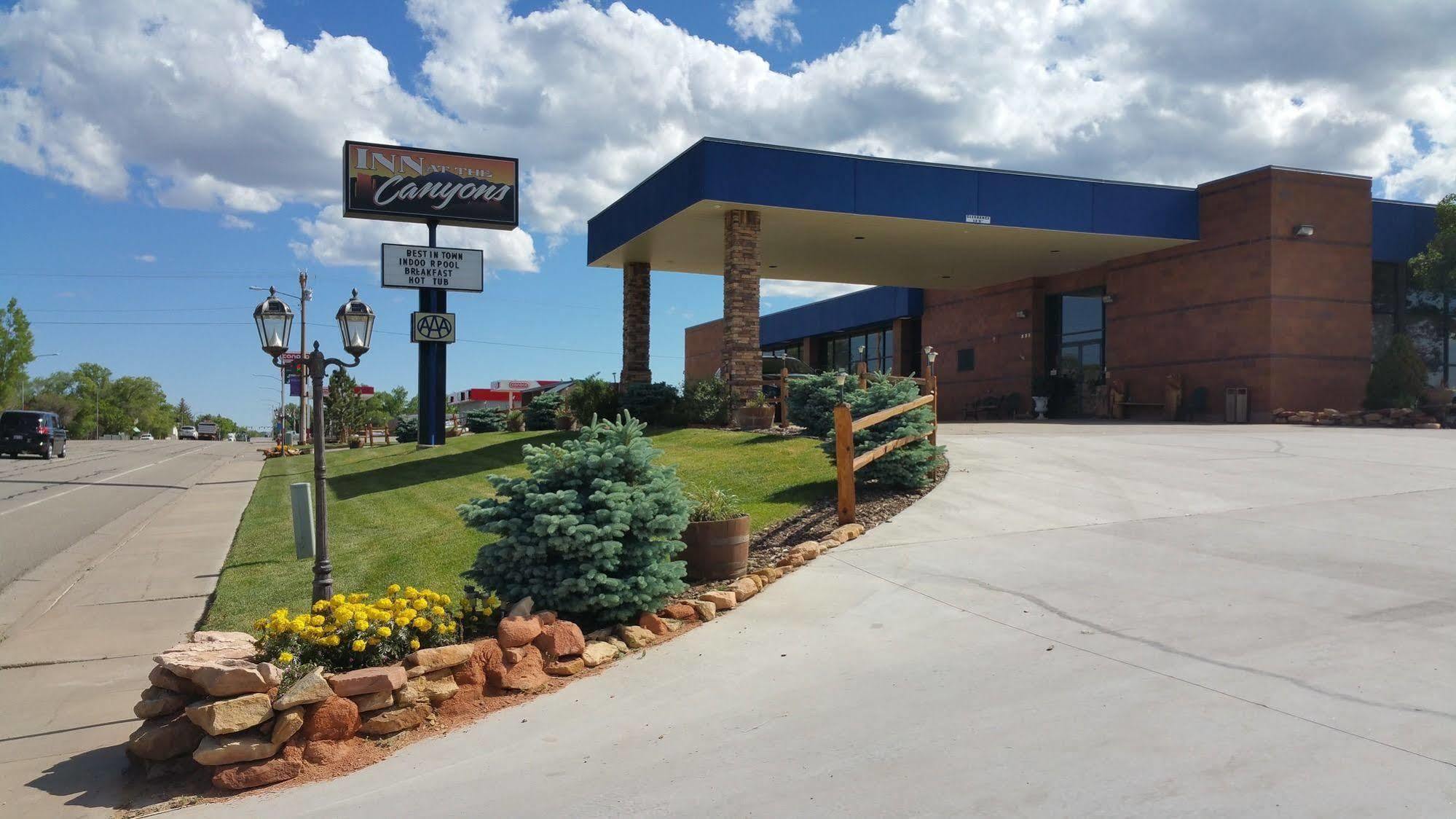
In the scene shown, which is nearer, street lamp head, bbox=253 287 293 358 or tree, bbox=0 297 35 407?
street lamp head, bbox=253 287 293 358

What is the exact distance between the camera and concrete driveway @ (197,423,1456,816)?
402 cm

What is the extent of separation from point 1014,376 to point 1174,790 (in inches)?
1064

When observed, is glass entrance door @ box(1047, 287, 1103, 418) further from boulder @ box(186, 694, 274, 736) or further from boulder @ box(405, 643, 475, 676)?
boulder @ box(186, 694, 274, 736)

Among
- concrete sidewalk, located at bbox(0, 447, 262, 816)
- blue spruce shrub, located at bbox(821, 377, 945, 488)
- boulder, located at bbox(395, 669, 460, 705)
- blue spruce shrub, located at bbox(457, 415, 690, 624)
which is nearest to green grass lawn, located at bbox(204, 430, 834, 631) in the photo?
concrete sidewalk, located at bbox(0, 447, 262, 816)

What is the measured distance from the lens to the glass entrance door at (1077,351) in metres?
27.3

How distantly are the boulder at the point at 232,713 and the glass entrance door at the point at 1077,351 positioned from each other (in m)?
25.1

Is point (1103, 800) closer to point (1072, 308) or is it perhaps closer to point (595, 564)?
point (595, 564)

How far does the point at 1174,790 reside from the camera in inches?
151

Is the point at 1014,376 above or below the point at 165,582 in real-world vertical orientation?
above

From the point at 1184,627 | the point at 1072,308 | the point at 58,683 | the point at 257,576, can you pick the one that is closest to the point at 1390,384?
the point at 1072,308

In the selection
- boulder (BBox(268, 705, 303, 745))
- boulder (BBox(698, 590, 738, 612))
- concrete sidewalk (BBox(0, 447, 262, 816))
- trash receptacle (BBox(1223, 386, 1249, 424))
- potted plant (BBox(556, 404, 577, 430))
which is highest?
trash receptacle (BBox(1223, 386, 1249, 424))

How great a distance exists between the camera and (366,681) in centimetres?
559

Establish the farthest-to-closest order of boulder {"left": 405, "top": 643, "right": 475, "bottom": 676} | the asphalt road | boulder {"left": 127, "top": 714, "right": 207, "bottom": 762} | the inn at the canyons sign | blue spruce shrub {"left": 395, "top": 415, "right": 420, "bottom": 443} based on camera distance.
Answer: blue spruce shrub {"left": 395, "top": 415, "right": 420, "bottom": 443} < the inn at the canyons sign < the asphalt road < boulder {"left": 405, "top": 643, "right": 475, "bottom": 676} < boulder {"left": 127, "top": 714, "right": 207, "bottom": 762}

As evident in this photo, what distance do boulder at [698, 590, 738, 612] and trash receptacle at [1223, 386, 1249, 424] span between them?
18.5m
